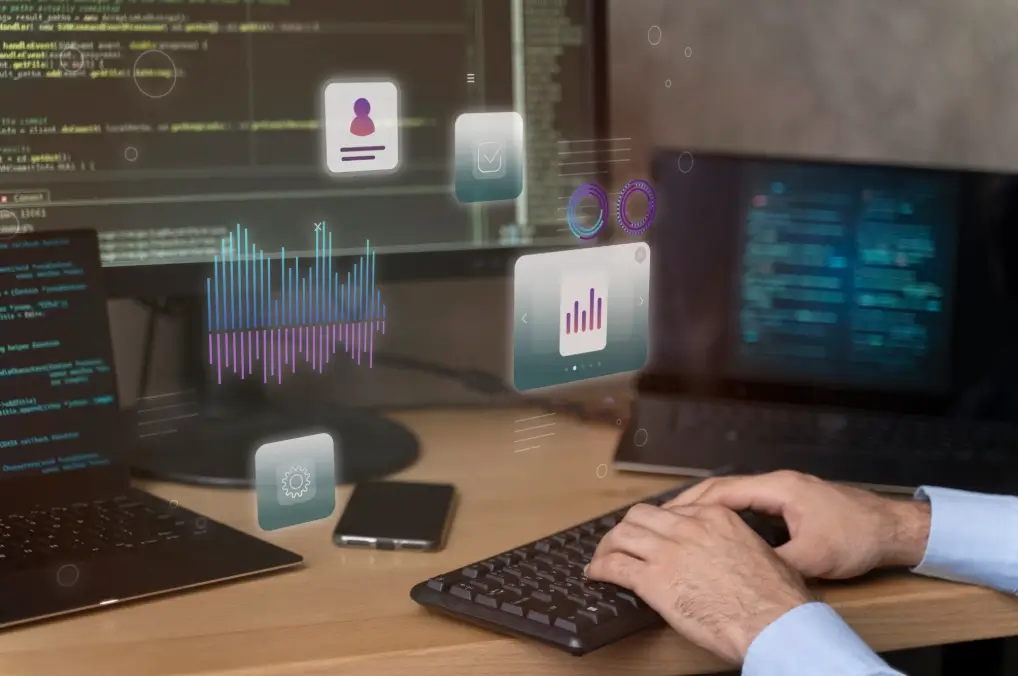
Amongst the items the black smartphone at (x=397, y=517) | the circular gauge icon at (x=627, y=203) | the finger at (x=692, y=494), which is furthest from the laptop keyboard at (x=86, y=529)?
the circular gauge icon at (x=627, y=203)

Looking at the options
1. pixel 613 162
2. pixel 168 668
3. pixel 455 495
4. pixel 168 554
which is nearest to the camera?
pixel 168 668

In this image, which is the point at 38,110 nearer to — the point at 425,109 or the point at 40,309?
the point at 40,309

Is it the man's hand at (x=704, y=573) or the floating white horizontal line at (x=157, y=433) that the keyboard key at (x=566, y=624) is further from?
the floating white horizontal line at (x=157, y=433)

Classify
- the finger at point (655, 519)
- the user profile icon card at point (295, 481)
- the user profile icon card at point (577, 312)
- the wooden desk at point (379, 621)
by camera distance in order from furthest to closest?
1. the user profile icon card at point (577, 312)
2. the user profile icon card at point (295, 481)
3. the finger at point (655, 519)
4. the wooden desk at point (379, 621)

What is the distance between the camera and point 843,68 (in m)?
1.19

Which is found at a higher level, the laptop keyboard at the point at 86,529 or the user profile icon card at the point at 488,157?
the user profile icon card at the point at 488,157

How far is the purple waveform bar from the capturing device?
38.0 inches

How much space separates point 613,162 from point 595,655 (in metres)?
0.47

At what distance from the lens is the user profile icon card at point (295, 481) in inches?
33.4

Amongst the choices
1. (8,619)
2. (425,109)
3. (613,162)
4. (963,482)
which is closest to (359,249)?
(425,109)

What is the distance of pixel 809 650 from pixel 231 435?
510mm

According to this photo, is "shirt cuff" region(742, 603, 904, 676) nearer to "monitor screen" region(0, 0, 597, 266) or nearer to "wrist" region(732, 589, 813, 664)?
"wrist" region(732, 589, 813, 664)

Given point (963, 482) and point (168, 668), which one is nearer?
point (168, 668)

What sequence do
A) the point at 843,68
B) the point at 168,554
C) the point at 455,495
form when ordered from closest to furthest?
the point at 168,554, the point at 455,495, the point at 843,68
